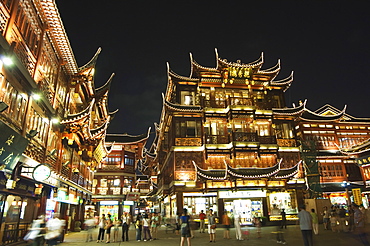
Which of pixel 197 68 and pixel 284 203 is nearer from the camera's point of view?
pixel 284 203

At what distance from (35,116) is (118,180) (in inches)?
1373

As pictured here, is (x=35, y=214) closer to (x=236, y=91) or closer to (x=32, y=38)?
(x=32, y=38)

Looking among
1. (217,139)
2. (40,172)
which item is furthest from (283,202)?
(40,172)

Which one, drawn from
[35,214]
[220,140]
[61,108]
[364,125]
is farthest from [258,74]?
[35,214]

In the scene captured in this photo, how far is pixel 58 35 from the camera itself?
54.5 ft

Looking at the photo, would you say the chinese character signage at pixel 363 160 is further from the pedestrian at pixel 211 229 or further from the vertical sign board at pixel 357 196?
the pedestrian at pixel 211 229

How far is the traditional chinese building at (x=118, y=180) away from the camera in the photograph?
150 feet

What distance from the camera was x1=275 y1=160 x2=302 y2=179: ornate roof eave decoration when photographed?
2778 cm

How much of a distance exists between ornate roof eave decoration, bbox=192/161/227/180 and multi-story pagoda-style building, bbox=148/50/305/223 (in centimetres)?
10

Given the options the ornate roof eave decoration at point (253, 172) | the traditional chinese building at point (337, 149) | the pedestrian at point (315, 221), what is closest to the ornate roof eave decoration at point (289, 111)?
the traditional chinese building at point (337, 149)

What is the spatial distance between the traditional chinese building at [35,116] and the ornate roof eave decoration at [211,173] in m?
10.6

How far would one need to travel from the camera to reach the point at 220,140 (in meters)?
30.0

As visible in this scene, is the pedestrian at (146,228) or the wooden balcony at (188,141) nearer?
the pedestrian at (146,228)

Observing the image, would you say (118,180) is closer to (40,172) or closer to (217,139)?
(217,139)
